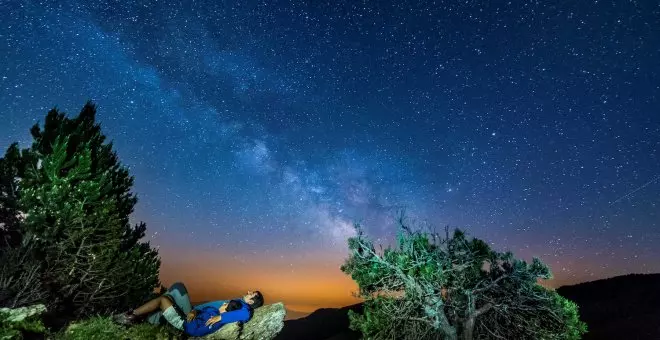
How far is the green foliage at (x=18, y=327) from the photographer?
20.2 ft

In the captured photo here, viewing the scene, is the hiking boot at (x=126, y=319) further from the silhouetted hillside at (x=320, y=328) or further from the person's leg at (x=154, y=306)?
the silhouetted hillside at (x=320, y=328)

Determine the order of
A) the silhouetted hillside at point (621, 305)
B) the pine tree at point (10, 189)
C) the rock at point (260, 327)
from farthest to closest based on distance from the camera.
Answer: the silhouetted hillside at point (621, 305)
the pine tree at point (10, 189)
the rock at point (260, 327)

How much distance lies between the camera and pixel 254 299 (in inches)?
384

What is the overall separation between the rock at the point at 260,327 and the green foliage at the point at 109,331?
1531mm

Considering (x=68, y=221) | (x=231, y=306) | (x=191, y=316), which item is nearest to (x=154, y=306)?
(x=191, y=316)

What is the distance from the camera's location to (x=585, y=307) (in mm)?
54156

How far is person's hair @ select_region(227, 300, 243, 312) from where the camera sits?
909 centimetres

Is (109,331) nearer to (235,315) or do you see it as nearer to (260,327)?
(235,315)

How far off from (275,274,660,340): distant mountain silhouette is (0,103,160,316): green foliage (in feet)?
65.2

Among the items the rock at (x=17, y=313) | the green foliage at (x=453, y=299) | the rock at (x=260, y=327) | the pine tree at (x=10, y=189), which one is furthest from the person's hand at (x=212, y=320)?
the pine tree at (x=10, y=189)

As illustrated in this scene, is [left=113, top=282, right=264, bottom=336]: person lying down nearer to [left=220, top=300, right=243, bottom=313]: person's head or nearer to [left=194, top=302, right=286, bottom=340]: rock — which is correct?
[left=220, top=300, right=243, bottom=313]: person's head

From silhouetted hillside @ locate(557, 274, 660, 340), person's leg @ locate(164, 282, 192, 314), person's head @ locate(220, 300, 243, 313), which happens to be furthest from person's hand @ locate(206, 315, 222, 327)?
silhouetted hillside @ locate(557, 274, 660, 340)

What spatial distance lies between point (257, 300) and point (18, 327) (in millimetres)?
4989

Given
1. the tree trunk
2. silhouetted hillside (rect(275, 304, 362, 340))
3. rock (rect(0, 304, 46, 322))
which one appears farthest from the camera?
silhouetted hillside (rect(275, 304, 362, 340))
